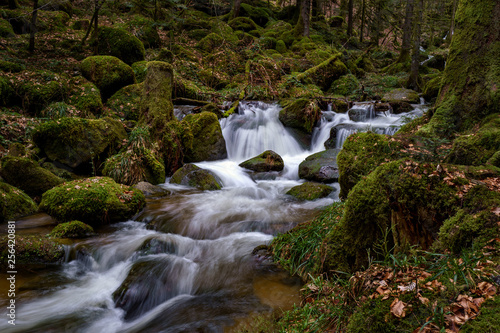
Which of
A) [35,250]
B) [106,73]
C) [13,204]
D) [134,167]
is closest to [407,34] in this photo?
[106,73]

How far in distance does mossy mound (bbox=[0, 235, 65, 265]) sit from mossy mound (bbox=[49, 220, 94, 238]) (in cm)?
24

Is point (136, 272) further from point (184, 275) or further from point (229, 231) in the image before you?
point (229, 231)

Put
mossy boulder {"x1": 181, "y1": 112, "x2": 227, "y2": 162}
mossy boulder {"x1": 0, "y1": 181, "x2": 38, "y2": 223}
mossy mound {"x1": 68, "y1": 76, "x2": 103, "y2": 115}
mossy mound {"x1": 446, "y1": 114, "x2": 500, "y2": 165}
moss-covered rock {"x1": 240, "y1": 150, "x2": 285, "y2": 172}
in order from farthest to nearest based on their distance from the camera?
1. mossy mound {"x1": 68, "y1": 76, "x2": 103, "y2": 115}
2. mossy boulder {"x1": 181, "y1": 112, "x2": 227, "y2": 162}
3. moss-covered rock {"x1": 240, "y1": 150, "x2": 285, "y2": 172}
4. mossy boulder {"x1": 0, "y1": 181, "x2": 38, "y2": 223}
5. mossy mound {"x1": 446, "y1": 114, "x2": 500, "y2": 165}

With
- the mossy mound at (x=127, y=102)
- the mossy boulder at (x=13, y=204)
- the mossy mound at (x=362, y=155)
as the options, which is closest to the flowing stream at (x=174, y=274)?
the mossy boulder at (x=13, y=204)

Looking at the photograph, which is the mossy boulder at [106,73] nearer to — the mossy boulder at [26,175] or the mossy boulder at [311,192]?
the mossy boulder at [26,175]

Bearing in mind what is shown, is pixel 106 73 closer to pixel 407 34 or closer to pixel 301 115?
pixel 301 115

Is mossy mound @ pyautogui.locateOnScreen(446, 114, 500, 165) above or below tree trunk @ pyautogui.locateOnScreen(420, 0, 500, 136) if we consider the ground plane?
below

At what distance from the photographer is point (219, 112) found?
39.6 feet

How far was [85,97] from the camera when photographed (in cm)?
1062

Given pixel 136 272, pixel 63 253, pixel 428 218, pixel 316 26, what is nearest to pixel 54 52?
pixel 63 253

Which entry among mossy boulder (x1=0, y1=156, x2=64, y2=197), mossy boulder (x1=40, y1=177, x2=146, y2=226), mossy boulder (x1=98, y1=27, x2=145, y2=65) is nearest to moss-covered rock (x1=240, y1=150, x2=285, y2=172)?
mossy boulder (x1=40, y1=177, x2=146, y2=226)

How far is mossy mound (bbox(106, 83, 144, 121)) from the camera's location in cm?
1113

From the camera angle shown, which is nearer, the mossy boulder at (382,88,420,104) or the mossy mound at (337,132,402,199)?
the mossy mound at (337,132,402,199)

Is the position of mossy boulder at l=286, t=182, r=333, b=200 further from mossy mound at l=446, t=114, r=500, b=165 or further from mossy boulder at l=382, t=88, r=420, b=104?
mossy boulder at l=382, t=88, r=420, b=104
